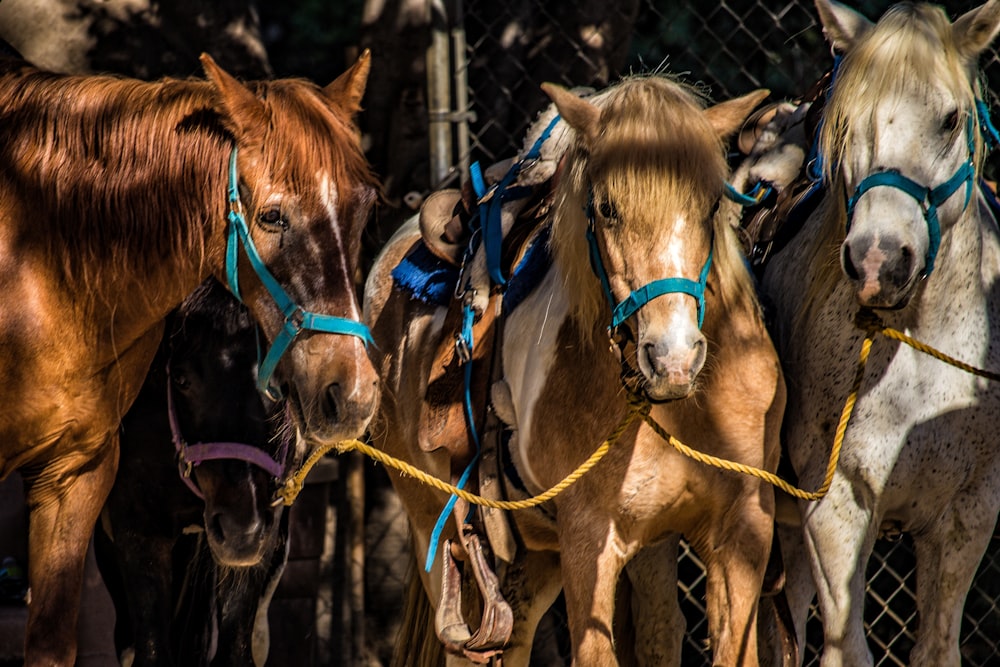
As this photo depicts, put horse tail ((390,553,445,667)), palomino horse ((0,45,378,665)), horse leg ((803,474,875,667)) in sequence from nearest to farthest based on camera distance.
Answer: palomino horse ((0,45,378,665)) → horse leg ((803,474,875,667)) → horse tail ((390,553,445,667))

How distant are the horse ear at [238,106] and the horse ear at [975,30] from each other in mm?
1843

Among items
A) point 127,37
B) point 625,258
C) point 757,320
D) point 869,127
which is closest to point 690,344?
point 625,258

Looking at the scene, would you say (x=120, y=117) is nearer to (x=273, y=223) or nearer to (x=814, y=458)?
(x=273, y=223)

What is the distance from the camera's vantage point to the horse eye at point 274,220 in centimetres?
308

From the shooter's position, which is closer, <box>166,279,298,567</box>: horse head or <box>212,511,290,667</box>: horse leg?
<box>166,279,298,567</box>: horse head

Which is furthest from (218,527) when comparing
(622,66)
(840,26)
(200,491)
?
(622,66)

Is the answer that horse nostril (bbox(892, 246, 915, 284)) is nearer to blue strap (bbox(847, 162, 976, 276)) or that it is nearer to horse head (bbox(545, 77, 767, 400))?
blue strap (bbox(847, 162, 976, 276))

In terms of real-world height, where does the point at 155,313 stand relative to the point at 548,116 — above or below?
below

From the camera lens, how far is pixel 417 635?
4355 mm

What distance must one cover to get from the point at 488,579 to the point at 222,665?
3.35 feet

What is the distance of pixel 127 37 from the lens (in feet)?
16.6

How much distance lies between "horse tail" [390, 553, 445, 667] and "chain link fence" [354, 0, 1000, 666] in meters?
0.98

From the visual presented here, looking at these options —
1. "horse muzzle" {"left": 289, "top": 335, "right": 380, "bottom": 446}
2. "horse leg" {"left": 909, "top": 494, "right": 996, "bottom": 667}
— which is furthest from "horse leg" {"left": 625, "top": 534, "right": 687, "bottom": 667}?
"horse muzzle" {"left": 289, "top": 335, "right": 380, "bottom": 446}

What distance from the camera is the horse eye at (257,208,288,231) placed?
308 centimetres
